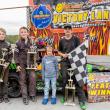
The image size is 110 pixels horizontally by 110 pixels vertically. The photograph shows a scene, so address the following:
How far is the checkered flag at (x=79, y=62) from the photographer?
693cm

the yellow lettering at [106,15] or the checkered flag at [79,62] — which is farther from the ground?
the yellow lettering at [106,15]

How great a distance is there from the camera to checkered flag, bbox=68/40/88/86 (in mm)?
6934

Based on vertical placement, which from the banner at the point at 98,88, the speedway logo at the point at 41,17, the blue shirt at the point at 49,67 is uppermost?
the speedway logo at the point at 41,17

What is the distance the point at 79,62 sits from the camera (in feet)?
22.9

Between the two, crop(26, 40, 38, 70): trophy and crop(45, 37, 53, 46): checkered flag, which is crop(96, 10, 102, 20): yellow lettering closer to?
crop(45, 37, 53, 46): checkered flag

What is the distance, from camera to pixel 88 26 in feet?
23.7

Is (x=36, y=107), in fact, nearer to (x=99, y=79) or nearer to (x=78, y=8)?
(x=99, y=79)

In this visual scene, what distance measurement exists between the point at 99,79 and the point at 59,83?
0.83m

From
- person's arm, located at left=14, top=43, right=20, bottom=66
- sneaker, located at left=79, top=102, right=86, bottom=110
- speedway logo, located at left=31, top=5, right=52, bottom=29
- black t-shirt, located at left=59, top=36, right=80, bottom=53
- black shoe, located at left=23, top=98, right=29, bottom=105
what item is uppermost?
speedway logo, located at left=31, top=5, right=52, bottom=29

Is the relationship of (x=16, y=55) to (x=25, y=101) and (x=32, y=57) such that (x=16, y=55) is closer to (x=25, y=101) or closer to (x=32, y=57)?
(x=32, y=57)

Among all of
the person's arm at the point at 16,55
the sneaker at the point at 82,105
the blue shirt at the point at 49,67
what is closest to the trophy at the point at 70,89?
the sneaker at the point at 82,105

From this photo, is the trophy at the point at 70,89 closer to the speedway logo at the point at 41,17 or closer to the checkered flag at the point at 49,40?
the checkered flag at the point at 49,40

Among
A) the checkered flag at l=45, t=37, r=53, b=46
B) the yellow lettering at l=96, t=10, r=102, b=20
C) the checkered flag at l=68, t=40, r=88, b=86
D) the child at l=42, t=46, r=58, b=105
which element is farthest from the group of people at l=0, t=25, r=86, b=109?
the yellow lettering at l=96, t=10, r=102, b=20

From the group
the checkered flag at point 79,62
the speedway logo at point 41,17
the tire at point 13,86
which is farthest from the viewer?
the tire at point 13,86
